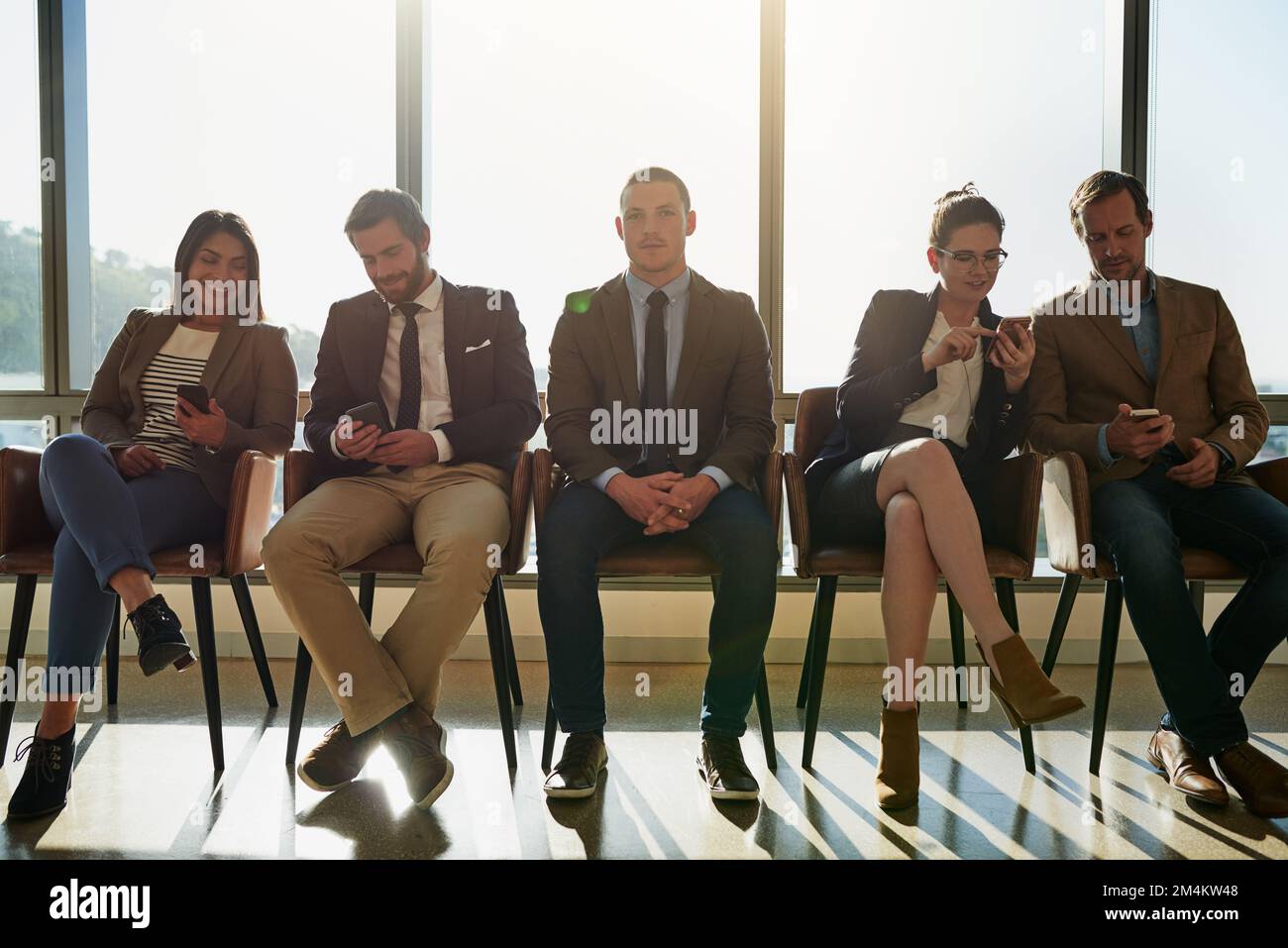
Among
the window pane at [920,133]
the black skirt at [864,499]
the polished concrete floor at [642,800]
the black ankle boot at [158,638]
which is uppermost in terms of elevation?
the window pane at [920,133]

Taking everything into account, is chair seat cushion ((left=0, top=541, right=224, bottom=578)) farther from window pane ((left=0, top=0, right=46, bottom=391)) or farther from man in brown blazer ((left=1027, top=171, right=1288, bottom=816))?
man in brown blazer ((left=1027, top=171, right=1288, bottom=816))

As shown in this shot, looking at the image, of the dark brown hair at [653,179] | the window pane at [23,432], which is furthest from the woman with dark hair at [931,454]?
the window pane at [23,432]

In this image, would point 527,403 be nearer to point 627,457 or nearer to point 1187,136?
point 627,457

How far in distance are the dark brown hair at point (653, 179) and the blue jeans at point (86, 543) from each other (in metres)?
1.31

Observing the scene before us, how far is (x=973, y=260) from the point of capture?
7.27 ft

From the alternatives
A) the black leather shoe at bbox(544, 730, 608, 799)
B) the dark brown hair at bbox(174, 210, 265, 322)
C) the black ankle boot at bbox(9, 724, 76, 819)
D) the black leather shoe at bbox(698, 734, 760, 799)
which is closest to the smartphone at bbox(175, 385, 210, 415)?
the dark brown hair at bbox(174, 210, 265, 322)

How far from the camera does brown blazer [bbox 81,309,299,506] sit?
233 cm

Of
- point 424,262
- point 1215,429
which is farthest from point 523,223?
point 1215,429

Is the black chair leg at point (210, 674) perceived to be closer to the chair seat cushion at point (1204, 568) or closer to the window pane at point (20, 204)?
the window pane at point (20, 204)

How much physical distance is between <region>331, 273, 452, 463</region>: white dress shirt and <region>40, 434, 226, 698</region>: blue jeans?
0.61 meters

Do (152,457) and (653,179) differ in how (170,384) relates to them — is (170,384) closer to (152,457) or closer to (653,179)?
(152,457)

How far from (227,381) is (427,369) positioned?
1.69 feet

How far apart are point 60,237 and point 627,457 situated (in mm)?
2445

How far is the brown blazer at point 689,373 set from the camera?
88.1 inches
